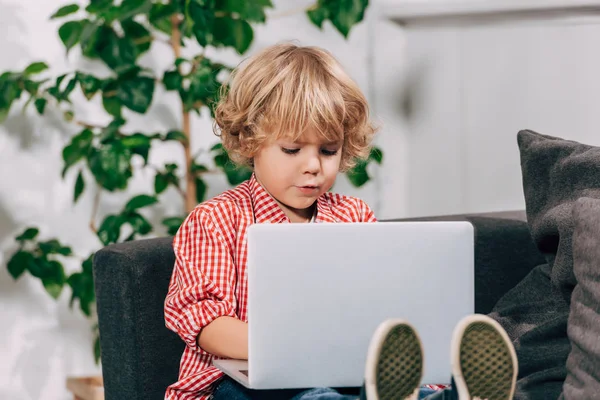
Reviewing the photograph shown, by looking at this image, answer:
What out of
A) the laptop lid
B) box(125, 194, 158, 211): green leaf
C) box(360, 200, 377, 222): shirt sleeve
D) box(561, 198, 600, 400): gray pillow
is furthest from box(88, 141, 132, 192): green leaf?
box(561, 198, 600, 400): gray pillow

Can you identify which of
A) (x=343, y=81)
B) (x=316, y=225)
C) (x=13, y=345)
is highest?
(x=343, y=81)

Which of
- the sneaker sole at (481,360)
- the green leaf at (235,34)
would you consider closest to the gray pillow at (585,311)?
the sneaker sole at (481,360)

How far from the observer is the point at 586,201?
1254 mm

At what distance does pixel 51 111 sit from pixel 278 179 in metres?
1.16

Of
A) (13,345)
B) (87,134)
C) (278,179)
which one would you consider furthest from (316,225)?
(13,345)

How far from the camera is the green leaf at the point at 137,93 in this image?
216cm

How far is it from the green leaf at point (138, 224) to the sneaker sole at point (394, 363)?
4.25 feet

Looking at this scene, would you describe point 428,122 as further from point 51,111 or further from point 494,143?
point 51,111

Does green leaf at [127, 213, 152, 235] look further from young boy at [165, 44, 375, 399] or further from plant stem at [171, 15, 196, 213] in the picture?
young boy at [165, 44, 375, 399]

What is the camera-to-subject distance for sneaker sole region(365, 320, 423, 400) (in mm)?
985

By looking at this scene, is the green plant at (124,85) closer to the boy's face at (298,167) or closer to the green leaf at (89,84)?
the green leaf at (89,84)

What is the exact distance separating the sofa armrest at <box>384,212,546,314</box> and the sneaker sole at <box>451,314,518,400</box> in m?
0.66

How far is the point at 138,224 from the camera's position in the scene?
221 centimetres

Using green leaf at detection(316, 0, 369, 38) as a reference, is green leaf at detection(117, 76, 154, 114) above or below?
below
